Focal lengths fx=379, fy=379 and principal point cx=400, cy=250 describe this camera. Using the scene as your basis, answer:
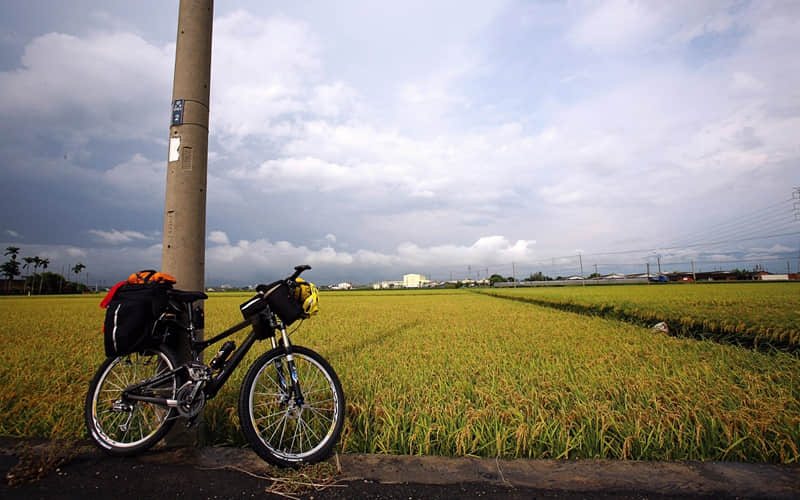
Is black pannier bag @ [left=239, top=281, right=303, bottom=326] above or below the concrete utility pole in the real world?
below

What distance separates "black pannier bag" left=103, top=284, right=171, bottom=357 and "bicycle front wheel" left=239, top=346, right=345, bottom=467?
711 millimetres

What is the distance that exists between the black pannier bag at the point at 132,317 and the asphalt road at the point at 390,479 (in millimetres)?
675

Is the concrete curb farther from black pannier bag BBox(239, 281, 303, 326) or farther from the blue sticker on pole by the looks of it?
the blue sticker on pole

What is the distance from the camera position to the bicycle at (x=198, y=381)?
91.8 inches

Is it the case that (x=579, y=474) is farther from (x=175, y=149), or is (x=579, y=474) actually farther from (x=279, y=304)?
(x=175, y=149)

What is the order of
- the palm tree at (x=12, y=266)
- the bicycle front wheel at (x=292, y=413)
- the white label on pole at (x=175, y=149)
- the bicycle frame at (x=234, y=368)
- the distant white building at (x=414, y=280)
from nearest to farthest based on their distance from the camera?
the bicycle front wheel at (x=292, y=413) → the bicycle frame at (x=234, y=368) → the white label on pole at (x=175, y=149) → the palm tree at (x=12, y=266) → the distant white building at (x=414, y=280)

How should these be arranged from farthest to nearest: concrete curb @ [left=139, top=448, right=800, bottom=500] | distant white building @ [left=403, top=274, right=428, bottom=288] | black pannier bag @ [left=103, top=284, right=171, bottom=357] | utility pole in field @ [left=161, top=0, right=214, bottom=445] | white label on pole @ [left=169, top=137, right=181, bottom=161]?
distant white building @ [left=403, top=274, right=428, bottom=288], white label on pole @ [left=169, top=137, right=181, bottom=161], utility pole in field @ [left=161, top=0, right=214, bottom=445], black pannier bag @ [left=103, top=284, right=171, bottom=357], concrete curb @ [left=139, top=448, right=800, bottom=500]

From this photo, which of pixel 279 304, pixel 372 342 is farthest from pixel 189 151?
pixel 372 342

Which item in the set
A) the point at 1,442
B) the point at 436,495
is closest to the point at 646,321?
the point at 436,495

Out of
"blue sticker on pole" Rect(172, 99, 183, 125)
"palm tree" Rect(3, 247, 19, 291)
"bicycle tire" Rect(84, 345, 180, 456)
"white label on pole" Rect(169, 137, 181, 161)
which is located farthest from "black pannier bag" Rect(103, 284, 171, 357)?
"palm tree" Rect(3, 247, 19, 291)

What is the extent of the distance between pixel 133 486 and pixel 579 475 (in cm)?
233

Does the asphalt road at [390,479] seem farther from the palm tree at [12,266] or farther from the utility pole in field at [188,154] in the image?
the palm tree at [12,266]

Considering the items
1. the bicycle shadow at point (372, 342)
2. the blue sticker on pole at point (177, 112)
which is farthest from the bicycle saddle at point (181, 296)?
the bicycle shadow at point (372, 342)

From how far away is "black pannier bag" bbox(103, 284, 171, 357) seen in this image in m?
2.29
